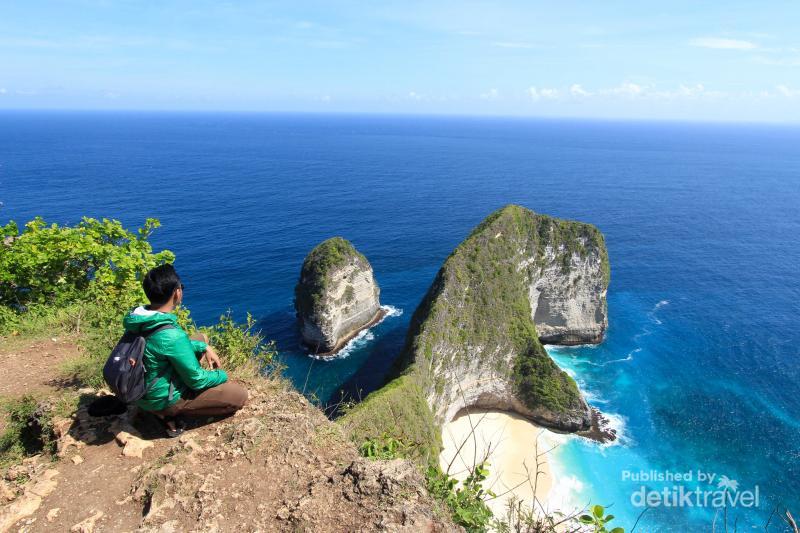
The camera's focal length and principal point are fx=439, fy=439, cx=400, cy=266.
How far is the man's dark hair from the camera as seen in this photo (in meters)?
7.34

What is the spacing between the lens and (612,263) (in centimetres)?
7575

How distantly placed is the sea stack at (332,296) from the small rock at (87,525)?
41.4 meters

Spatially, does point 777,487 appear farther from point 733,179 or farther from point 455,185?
point 733,179

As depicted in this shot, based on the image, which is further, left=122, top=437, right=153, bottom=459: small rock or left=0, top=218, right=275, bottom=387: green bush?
left=0, top=218, right=275, bottom=387: green bush

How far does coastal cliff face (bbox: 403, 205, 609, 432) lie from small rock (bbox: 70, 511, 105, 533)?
28.8 m

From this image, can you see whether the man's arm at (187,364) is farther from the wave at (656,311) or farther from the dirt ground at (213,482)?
the wave at (656,311)

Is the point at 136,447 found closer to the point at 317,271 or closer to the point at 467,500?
the point at 467,500

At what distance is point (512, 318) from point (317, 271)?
72.9ft

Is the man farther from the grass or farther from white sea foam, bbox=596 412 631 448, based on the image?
white sea foam, bbox=596 412 631 448

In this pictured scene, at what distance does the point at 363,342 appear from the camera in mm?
52406

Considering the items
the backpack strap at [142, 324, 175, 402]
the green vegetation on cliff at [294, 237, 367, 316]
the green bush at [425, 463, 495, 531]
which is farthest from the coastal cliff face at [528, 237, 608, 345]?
the backpack strap at [142, 324, 175, 402]

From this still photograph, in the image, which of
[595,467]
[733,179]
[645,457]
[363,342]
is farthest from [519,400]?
[733,179]

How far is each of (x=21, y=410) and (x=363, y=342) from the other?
144 feet

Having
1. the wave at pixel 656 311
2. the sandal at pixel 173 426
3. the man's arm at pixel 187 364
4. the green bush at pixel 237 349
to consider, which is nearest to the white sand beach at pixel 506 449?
the green bush at pixel 237 349
